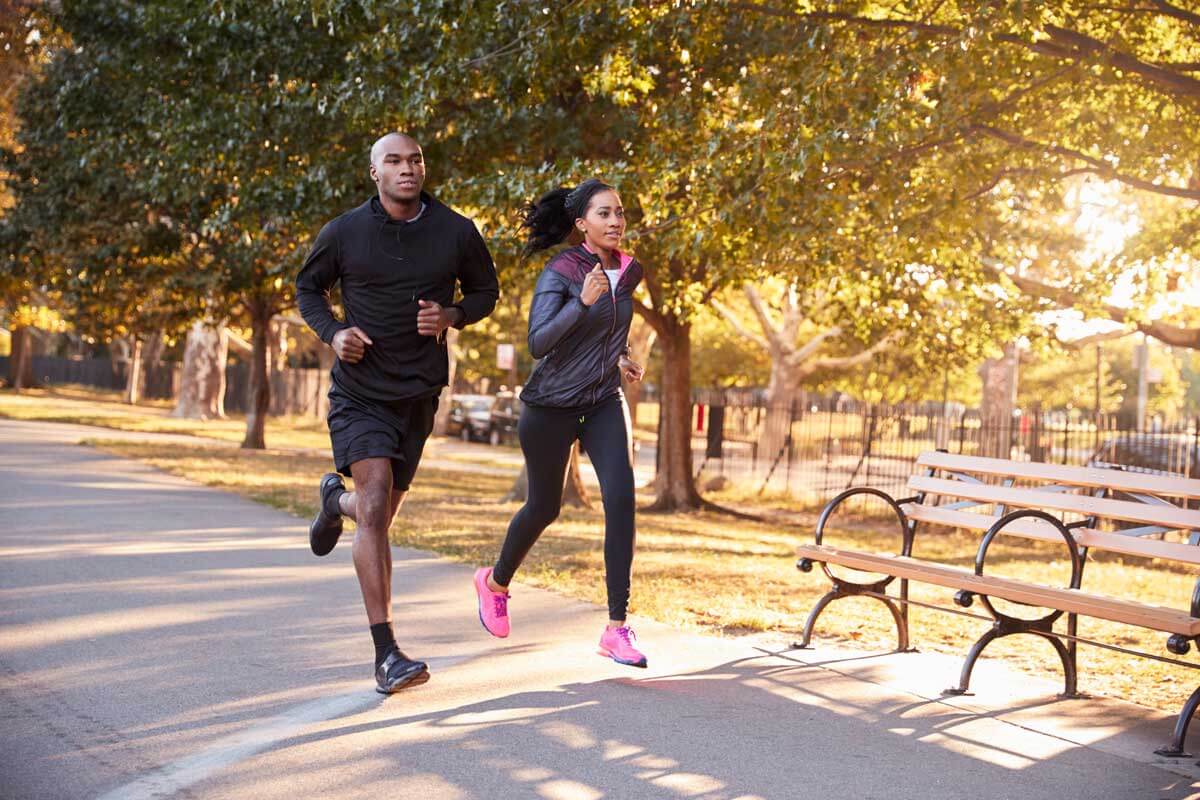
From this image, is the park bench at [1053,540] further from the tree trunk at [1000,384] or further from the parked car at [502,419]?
the parked car at [502,419]

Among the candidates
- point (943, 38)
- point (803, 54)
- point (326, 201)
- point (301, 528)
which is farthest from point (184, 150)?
point (943, 38)

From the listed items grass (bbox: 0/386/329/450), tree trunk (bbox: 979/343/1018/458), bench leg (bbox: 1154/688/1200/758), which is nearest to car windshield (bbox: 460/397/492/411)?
grass (bbox: 0/386/329/450)

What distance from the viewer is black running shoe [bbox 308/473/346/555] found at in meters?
5.46

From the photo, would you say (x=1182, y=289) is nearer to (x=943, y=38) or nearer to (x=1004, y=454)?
(x=1004, y=454)

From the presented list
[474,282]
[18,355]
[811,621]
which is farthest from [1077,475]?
[18,355]

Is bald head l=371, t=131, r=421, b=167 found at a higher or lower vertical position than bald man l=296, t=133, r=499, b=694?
higher

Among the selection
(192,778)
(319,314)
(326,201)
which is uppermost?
(326,201)

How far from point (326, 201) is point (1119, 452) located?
41.0ft

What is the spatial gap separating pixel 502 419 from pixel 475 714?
36065 mm

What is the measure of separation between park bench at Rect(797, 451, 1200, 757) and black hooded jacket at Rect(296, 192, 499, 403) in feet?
7.16

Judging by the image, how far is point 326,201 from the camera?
1548cm

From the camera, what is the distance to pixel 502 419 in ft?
134

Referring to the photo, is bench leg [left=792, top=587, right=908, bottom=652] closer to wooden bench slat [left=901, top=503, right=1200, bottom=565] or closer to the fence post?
wooden bench slat [left=901, top=503, right=1200, bottom=565]

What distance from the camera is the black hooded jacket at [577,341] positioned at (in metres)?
5.76
